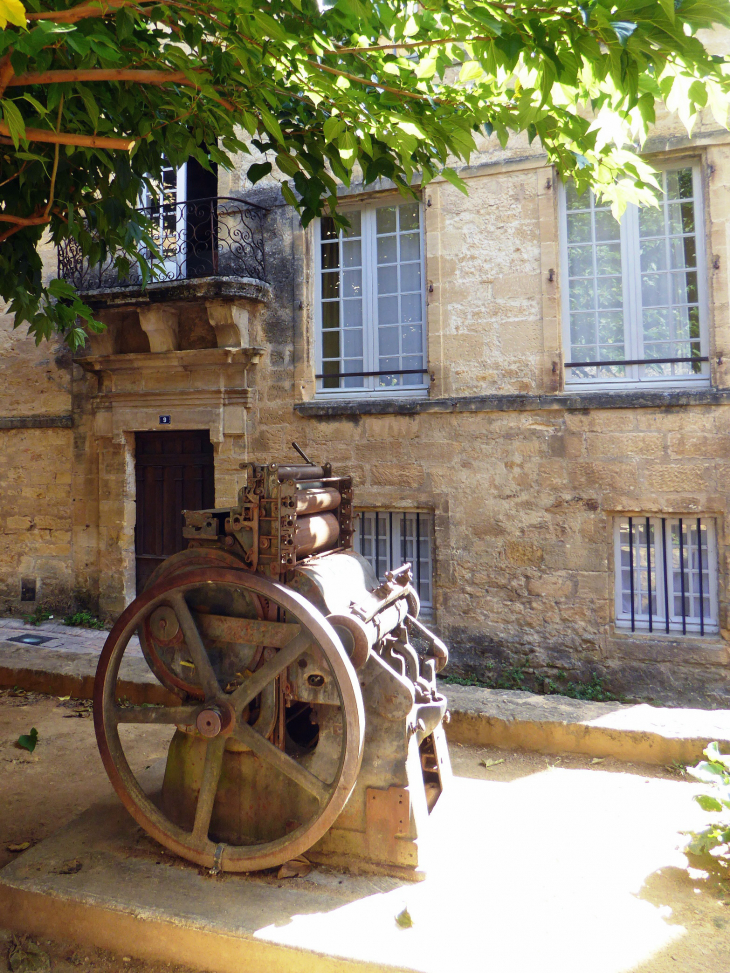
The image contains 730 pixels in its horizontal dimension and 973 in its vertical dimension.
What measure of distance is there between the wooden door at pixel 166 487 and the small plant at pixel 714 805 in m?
5.87

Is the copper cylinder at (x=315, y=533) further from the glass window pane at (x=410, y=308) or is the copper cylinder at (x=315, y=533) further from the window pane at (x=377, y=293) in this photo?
the glass window pane at (x=410, y=308)

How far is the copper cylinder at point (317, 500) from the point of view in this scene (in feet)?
10.1

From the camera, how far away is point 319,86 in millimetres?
2799

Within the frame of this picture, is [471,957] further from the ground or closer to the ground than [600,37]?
closer to the ground

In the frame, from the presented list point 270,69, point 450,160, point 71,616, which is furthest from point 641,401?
point 71,616

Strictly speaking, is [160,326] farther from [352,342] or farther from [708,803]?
[708,803]

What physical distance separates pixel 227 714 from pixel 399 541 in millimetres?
4430

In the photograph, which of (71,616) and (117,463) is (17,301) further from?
(71,616)

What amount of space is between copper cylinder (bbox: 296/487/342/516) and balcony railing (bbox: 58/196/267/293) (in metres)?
4.45

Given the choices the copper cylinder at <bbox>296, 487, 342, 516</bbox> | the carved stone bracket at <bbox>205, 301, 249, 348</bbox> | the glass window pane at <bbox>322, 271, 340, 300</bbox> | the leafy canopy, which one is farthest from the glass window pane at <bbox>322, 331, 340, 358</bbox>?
the copper cylinder at <bbox>296, 487, 342, 516</bbox>

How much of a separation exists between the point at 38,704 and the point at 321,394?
12.7ft

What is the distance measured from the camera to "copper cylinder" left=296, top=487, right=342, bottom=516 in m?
3.08

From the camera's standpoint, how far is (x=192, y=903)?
2.56 metres

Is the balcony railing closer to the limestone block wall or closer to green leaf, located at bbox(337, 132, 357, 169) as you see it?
the limestone block wall
